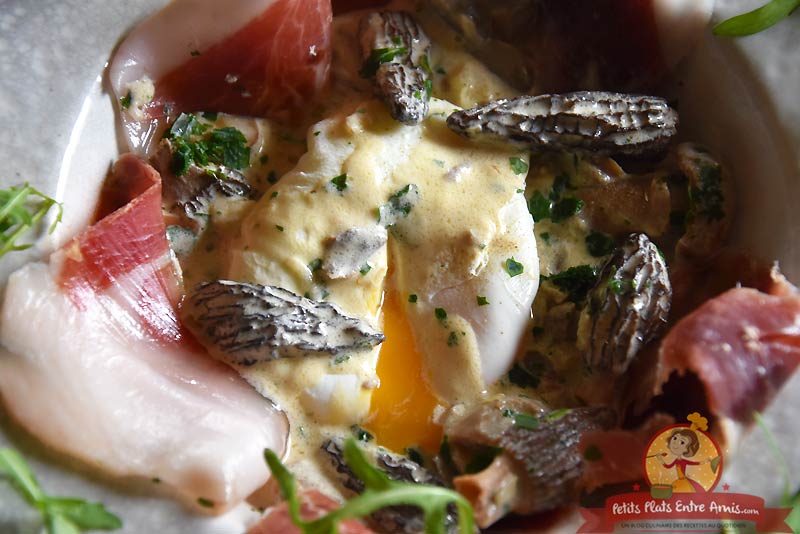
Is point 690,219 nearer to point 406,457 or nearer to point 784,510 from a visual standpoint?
point 784,510

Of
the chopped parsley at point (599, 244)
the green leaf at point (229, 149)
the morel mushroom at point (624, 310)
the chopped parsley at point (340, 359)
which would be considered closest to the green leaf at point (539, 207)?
the chopped parsley at point (599, 244)

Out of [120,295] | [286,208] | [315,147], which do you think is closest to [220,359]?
[120,295]

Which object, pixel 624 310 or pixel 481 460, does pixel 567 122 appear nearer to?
pixel 624 310

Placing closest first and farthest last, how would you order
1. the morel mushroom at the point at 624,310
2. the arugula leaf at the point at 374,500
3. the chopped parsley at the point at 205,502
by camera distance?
the arugula leaf at the point at 374,500
the chopped parsley at the point at 205,502
the morel mushroom at the point at 624,310

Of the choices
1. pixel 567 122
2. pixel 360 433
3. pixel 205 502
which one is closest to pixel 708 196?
pixel 567 122

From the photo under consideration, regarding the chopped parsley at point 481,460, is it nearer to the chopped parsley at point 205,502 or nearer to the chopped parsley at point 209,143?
the chopped parsley at point 205,502
